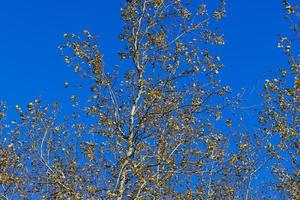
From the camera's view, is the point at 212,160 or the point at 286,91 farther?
the point at 286,91

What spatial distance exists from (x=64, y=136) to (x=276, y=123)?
32.3ft

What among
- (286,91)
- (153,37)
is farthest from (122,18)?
(286,91)

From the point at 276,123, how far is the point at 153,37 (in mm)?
8470

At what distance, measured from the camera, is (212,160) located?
20641 millimetres

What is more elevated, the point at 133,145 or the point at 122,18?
the point at 122,18

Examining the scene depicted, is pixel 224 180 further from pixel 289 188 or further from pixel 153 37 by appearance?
pixel 153 37

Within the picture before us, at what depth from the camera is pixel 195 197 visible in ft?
74.8

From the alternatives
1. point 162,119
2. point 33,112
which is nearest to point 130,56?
point 162,119

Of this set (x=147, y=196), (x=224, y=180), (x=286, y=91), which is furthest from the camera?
(x=224, y=180)

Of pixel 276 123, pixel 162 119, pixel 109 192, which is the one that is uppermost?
pixel 276 123

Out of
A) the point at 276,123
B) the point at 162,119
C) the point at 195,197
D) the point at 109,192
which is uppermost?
the point at 276,123

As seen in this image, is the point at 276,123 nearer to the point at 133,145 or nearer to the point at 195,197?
the point at 195,197

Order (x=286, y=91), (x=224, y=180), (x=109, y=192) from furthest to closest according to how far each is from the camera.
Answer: (x=224, y=180) < (x=286, y=91) < (x=109, y=192)

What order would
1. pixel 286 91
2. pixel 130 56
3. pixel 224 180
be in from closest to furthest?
1. pixel 130 56
2. pixel 286 91
3. pixel 224 180
